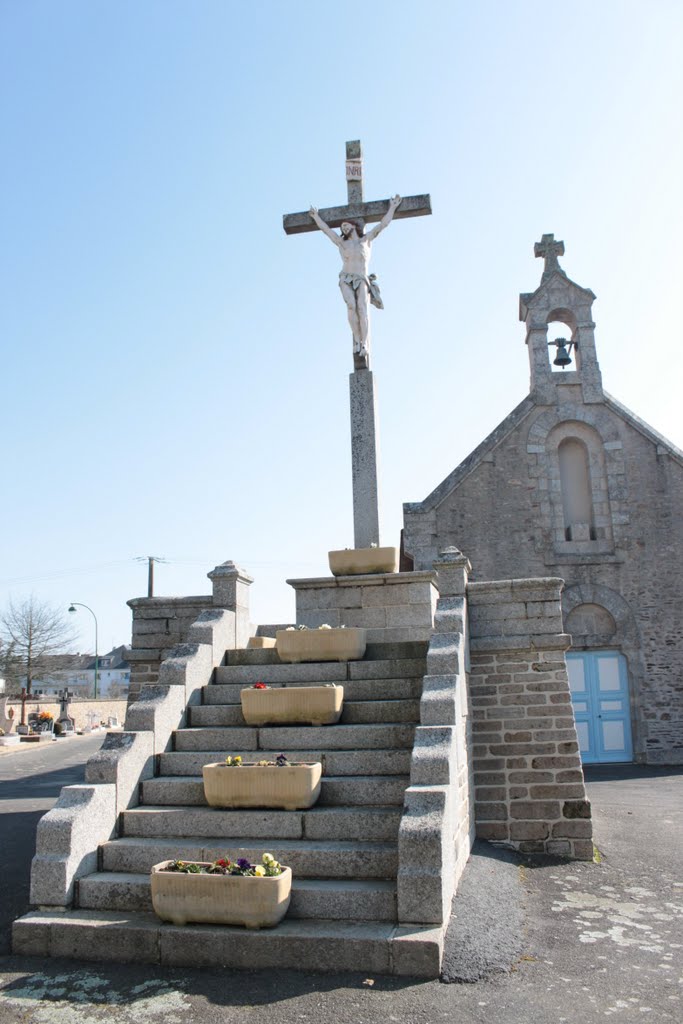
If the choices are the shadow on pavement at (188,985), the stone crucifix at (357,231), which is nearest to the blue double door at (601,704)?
the stone crucifix at (357,231)

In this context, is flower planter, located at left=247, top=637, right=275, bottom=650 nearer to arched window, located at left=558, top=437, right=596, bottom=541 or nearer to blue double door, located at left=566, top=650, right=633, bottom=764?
blue double door, located at left=566, top=650, right=633, bottom=764

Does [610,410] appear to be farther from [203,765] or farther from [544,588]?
[203,765]

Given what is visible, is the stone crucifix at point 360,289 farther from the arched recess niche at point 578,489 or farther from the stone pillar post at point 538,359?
the arched recess niche at point 578,489

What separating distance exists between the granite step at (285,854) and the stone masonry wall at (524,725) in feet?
8.48

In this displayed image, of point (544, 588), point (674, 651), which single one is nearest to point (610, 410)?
point (674, 651)

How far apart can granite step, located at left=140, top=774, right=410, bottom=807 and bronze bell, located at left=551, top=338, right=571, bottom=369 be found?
14022mm

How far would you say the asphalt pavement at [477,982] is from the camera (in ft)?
13.2

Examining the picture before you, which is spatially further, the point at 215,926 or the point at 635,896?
the point at 635,896

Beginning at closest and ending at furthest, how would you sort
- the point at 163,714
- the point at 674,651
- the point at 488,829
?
the point at 163,714
the point at 488,829
the point at 674,651

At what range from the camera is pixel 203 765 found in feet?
20.9

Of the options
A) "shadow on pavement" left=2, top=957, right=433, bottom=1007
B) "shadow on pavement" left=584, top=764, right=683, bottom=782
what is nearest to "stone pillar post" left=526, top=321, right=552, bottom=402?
"shadow on pavement" left=584, top=764, right=683, bottom=782

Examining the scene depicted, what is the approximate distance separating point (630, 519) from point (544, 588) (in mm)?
10062

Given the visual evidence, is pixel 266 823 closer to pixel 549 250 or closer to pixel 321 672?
pixel 321 672

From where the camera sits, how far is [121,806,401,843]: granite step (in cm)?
554
